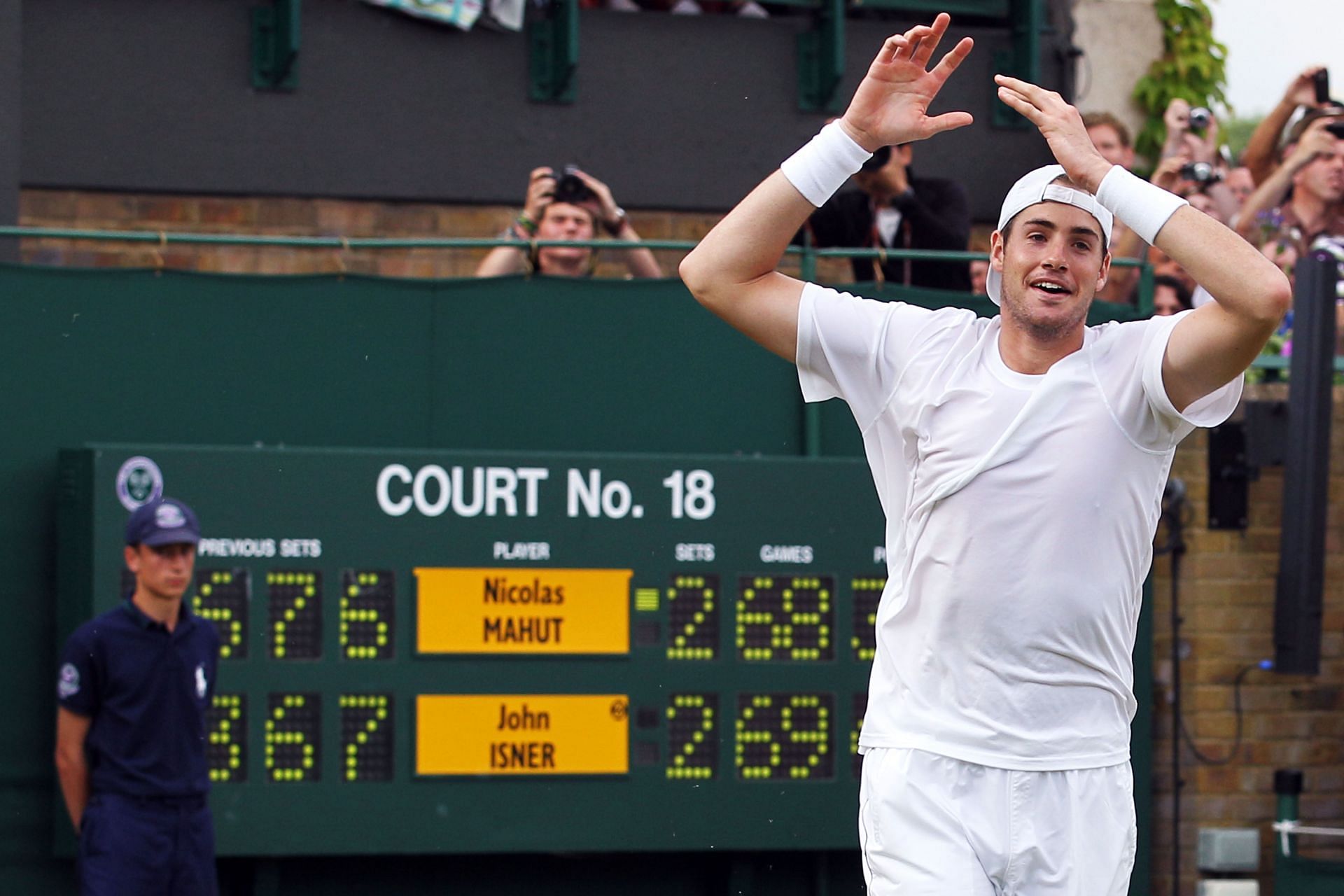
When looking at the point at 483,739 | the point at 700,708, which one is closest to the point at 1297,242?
the point at 700,708

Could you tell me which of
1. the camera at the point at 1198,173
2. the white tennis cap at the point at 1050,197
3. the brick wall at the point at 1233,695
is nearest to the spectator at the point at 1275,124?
A: the camera at the point at 1198,173

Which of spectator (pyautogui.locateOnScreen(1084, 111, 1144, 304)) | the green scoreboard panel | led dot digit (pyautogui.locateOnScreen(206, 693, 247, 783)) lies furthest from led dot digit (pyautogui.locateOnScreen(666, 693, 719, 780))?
spectator (pyautogui.locateOnScreen(1084, 111, 1144, 304))

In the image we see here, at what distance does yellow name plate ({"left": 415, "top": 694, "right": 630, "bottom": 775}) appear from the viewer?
8211 millimetres

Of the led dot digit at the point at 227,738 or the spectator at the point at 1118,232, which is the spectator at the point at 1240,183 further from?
the led dot digit at the point at 227,738

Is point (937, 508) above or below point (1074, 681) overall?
above

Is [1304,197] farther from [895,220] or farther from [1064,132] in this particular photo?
[1064,132]

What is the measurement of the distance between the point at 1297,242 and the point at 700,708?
404 cm

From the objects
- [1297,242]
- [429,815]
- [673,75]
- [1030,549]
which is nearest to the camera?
[1030,549]

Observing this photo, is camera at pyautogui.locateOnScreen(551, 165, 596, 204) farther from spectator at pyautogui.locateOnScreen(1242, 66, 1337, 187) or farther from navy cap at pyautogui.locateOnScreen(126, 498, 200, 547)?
spectator at pyautogui.locateOnScreen(1242, 66, 1337, 187)

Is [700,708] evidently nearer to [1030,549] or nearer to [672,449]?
[672,449]

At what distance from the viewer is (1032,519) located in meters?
4.13

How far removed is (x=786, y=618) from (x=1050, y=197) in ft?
14.5

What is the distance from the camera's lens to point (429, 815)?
324 inches

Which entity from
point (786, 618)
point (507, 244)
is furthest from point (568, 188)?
point (786, 618)
